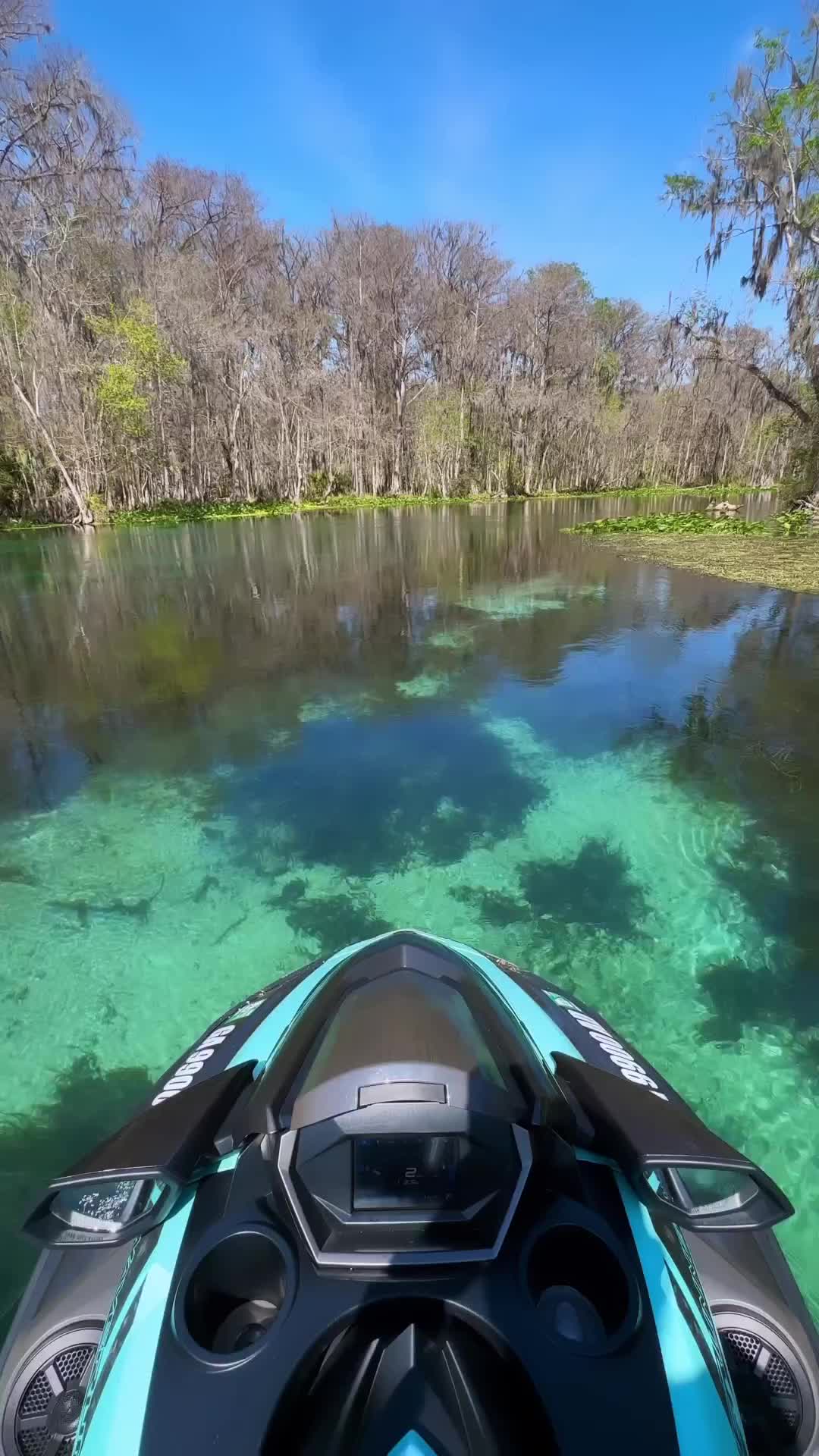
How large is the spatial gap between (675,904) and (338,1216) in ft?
9.58

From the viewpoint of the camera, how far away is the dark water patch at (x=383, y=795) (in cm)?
422

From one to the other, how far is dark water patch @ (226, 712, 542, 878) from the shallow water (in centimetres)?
3

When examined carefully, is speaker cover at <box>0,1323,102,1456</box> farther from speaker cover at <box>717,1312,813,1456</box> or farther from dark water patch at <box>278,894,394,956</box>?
dark water patch at <box>278,894,394,956</box>

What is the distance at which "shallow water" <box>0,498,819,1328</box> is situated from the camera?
2803 mm

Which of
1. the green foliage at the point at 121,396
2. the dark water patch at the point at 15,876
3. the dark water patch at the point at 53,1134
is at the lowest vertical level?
the dark water patch at the point at 53,1134

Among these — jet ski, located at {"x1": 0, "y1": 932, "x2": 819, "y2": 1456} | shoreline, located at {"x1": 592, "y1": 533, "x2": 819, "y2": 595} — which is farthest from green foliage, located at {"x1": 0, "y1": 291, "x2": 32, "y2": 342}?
jet ski, located at {"x1": 0, "y1": 932, "x2": 819, "y2": 1456}

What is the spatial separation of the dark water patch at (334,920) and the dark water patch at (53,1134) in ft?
3.41

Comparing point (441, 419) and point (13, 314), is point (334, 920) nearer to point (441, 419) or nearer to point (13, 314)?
point (13, 314)

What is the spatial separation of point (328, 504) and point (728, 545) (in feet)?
73.9

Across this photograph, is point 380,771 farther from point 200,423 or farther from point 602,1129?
point 200,423

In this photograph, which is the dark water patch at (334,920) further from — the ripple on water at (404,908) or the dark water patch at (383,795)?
the dark water patch at (383,795)

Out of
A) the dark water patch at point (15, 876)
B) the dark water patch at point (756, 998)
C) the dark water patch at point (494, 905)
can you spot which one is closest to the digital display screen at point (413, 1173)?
the dark water patch at point (756, 998)

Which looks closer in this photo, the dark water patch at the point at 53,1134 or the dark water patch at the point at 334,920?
the dark water patch at the point at 53,1134

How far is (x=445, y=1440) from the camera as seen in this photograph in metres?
1.02
